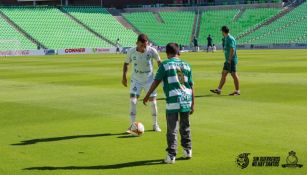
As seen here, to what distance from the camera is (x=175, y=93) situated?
9.35 metres

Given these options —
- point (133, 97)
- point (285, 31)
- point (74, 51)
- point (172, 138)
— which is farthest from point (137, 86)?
point (285, 31)

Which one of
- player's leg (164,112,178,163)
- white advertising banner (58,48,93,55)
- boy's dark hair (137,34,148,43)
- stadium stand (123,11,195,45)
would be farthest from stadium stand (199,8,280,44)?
player's leg (164,112,178,163)

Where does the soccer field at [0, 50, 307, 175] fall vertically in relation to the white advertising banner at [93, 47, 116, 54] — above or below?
above

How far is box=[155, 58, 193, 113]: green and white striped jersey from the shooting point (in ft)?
30.5

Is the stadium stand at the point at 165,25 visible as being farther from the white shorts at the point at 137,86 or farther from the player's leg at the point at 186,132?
the player's leg at the point at 186,132

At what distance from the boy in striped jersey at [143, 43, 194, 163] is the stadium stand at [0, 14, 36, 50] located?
60.5 meters

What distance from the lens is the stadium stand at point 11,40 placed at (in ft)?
223

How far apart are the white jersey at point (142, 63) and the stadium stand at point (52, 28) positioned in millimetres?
59489

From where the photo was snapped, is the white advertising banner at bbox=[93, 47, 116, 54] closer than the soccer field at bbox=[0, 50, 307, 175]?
No

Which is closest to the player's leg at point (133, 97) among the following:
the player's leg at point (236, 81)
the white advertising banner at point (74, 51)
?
the player's leg at point (236, 81)

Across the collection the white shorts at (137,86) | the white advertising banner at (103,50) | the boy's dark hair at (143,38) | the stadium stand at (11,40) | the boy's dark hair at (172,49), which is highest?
the boy's dark hair at (143,38)

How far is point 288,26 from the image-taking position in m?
74.4

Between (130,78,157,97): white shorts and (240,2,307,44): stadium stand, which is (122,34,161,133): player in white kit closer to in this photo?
(130,78,157,97): white shorts

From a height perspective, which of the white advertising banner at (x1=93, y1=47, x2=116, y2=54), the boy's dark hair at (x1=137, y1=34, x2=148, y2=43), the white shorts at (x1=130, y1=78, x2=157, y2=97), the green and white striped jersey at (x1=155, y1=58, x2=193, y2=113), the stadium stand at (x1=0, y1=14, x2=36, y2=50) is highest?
the boy's dark hair at (x1=137, y1=34, x2=148, y2=43)
